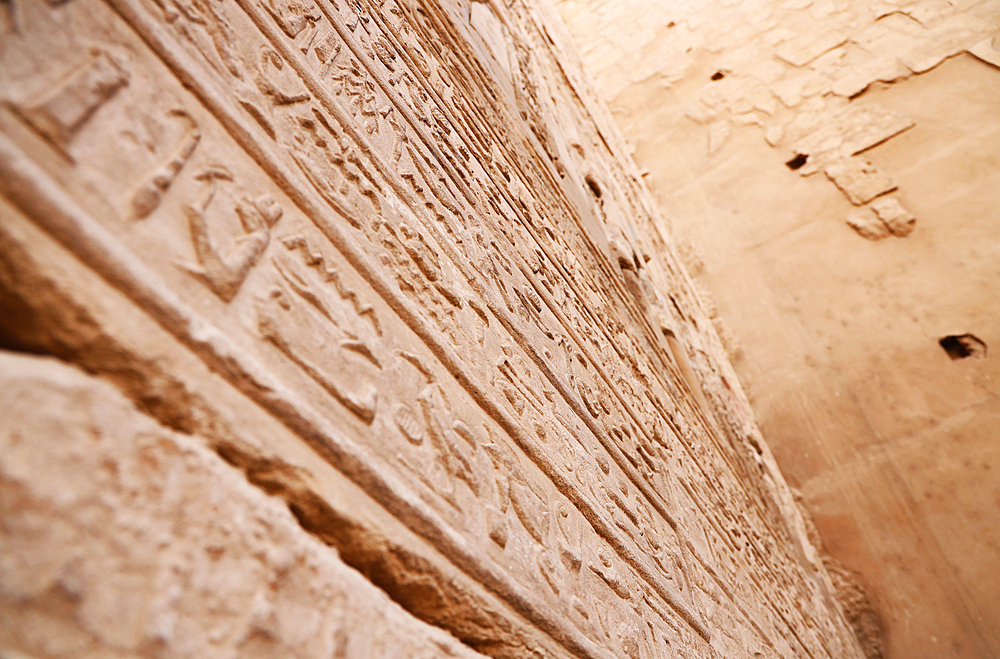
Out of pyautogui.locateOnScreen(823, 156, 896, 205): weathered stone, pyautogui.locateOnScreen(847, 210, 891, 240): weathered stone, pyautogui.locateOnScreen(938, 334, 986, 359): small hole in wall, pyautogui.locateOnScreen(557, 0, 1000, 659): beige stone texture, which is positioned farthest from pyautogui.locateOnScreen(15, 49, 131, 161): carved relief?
pyautogui.locateOnScreen(823, 156, 896, 205): weathered stone

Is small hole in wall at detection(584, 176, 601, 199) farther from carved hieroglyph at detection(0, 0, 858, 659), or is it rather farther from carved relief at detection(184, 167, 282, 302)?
carved relief at detection(184, 167, 282, 302)

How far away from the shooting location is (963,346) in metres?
3.71

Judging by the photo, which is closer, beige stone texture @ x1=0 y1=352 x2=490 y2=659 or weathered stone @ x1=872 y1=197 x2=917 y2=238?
beige stone texture @ x1=0 y1=352 x2=490 y2=659

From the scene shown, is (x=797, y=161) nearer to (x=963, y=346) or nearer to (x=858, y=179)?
(x=858, y=179)

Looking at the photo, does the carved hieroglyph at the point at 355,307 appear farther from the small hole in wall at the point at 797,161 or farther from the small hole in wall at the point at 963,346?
the small hole in wall at the point at 797,161

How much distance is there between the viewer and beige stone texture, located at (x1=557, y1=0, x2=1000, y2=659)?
3.34m

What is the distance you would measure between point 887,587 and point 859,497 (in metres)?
0.49

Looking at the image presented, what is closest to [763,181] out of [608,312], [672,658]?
[608,312]

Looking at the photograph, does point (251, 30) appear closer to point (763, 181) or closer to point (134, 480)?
point (134, 480)

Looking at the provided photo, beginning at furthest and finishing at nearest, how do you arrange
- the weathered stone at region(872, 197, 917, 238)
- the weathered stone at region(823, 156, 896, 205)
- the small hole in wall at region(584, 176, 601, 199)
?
1. the weathered stone at region(823, 156, 896, 205)
2. the weathered stone at region(872, 197, 917, 238)
3. the small hole in wall at region(584, 176, 601, 199)

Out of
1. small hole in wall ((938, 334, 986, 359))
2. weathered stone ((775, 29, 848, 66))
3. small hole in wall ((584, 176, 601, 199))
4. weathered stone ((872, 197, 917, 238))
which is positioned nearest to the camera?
small hole in wall ((584, 176, 601, 199))

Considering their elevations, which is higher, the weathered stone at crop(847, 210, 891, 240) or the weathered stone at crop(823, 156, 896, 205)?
the weathered stone at crop(823, 156, 896, 205)

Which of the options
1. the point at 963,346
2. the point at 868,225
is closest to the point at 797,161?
the point at 868,225

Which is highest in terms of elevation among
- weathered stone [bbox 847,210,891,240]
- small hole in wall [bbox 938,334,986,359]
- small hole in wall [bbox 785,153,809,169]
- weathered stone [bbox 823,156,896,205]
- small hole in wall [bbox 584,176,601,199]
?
small hole in wall [bbox 584,176,601,199]
